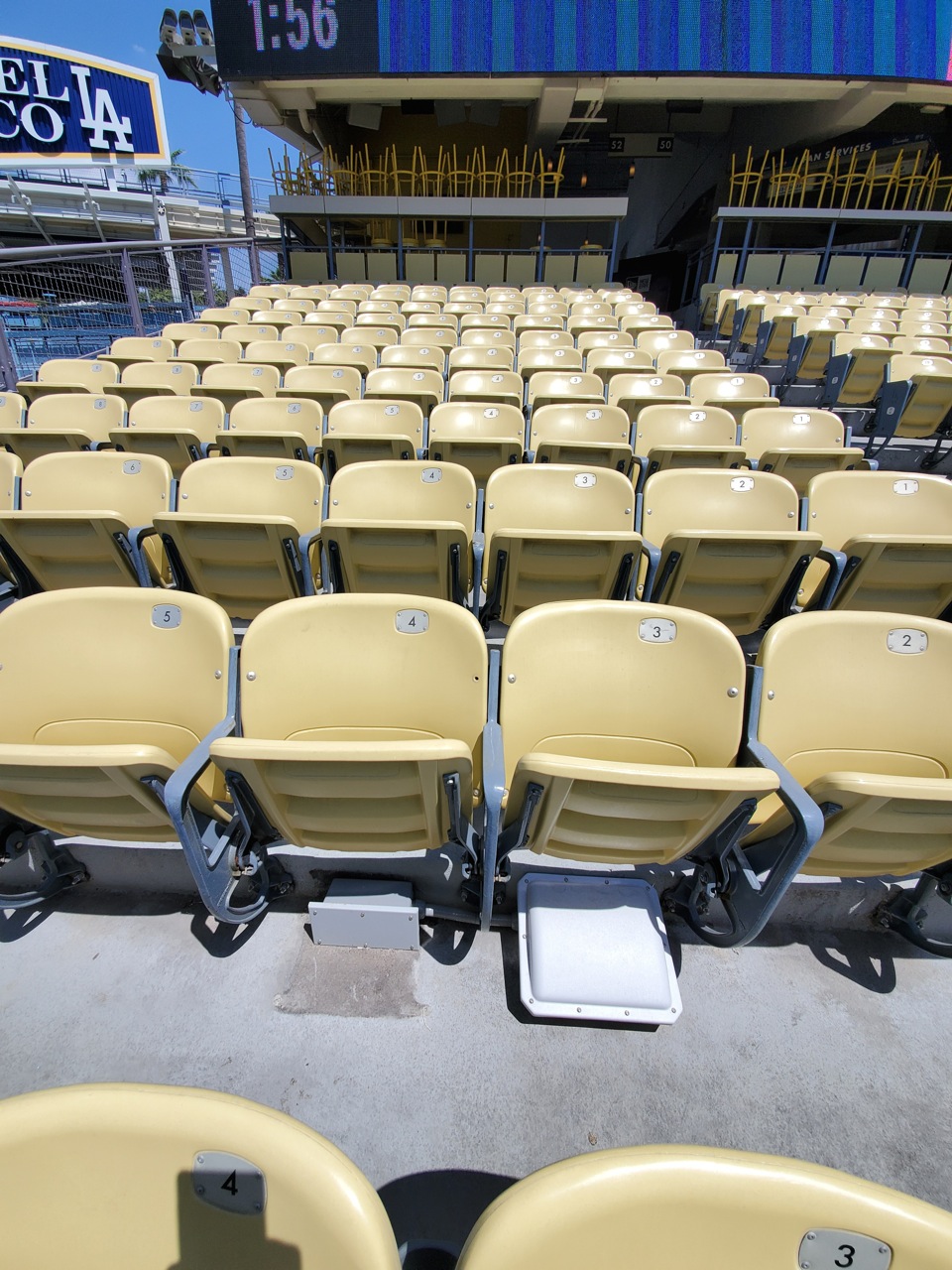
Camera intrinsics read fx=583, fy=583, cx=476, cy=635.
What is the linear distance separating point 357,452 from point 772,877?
2974 millimetres

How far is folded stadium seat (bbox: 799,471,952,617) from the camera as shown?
7.17 ft

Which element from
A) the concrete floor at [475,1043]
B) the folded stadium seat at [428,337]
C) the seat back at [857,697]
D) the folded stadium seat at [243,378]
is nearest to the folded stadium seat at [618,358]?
the folded stadium seat at [428,337]

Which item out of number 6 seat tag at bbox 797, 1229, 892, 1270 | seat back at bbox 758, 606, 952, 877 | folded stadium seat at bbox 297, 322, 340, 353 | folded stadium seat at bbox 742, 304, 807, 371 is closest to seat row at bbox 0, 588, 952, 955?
seat back at bbox 758, 606, 952, 877

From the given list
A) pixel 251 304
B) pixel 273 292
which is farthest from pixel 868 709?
pixel 273 292

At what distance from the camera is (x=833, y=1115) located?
4.06ft

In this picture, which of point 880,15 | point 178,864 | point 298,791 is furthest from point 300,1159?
point 880,15

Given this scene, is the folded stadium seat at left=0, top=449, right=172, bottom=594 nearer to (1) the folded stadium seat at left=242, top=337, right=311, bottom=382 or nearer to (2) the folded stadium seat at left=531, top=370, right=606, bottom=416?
(1) the folded stadium seat at left=242, top=337, right=311, bottom=382

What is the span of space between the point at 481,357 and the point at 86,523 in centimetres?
416

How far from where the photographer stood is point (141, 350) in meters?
5.55

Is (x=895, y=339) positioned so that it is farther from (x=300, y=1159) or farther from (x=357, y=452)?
(x=300, y=1159)

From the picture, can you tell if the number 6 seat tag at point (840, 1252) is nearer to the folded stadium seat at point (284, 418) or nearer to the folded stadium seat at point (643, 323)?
the folded stadium seat at point (284, 418)

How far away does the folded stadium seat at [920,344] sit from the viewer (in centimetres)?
579

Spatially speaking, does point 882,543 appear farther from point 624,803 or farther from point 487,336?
point 487,336

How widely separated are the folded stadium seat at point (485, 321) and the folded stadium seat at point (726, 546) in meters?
4.99
